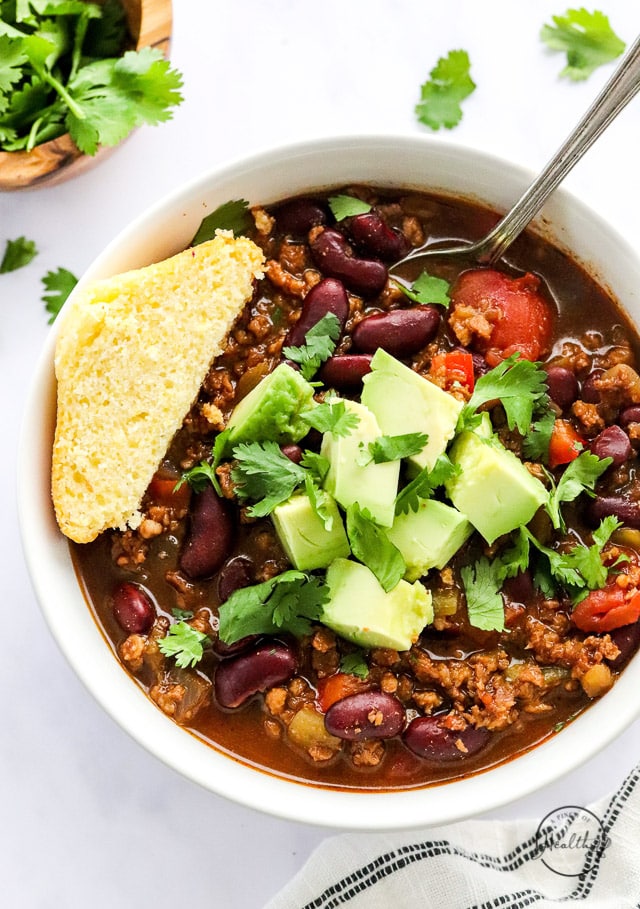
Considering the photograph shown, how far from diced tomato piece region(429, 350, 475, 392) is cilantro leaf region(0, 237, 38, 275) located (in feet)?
4.96

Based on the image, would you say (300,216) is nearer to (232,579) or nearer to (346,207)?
(346,207)

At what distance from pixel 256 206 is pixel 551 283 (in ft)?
3.28

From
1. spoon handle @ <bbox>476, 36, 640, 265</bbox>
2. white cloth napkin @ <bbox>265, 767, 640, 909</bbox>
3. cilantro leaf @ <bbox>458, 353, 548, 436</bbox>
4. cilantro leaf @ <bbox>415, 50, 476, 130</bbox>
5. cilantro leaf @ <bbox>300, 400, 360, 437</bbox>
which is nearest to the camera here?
spoon handle @ <bbox>476, 36, 640, 265</bbox>

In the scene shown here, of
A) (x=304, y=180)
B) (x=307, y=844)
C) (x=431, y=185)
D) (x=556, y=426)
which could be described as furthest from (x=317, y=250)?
(x=307, y=844)

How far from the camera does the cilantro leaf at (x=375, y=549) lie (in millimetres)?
2932

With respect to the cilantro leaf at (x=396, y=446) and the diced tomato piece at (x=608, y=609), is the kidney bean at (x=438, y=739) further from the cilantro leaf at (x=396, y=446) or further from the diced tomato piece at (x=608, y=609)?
the cilantro leaf at (x=396, y=446)

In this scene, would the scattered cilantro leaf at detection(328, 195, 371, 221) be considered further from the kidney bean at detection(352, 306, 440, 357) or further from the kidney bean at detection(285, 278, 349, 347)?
the kidney bean at detection(352, 306, 440, 357)

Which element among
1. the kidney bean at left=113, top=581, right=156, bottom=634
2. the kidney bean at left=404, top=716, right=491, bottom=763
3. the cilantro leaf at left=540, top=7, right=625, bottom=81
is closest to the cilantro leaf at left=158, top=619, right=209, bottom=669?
the kidney bean at left=113, top=581, right=156, bottom=634

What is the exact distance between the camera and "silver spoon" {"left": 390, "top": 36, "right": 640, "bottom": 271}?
2.79 metres

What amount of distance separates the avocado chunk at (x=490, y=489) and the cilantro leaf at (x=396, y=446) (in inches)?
6.2

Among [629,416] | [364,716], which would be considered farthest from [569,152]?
[364,716]

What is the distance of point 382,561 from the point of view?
295 centimetres

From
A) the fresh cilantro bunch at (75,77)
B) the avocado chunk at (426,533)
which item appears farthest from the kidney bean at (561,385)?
the fresh cilantro bunch at (75,77)

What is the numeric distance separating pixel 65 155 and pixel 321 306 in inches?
40.0
